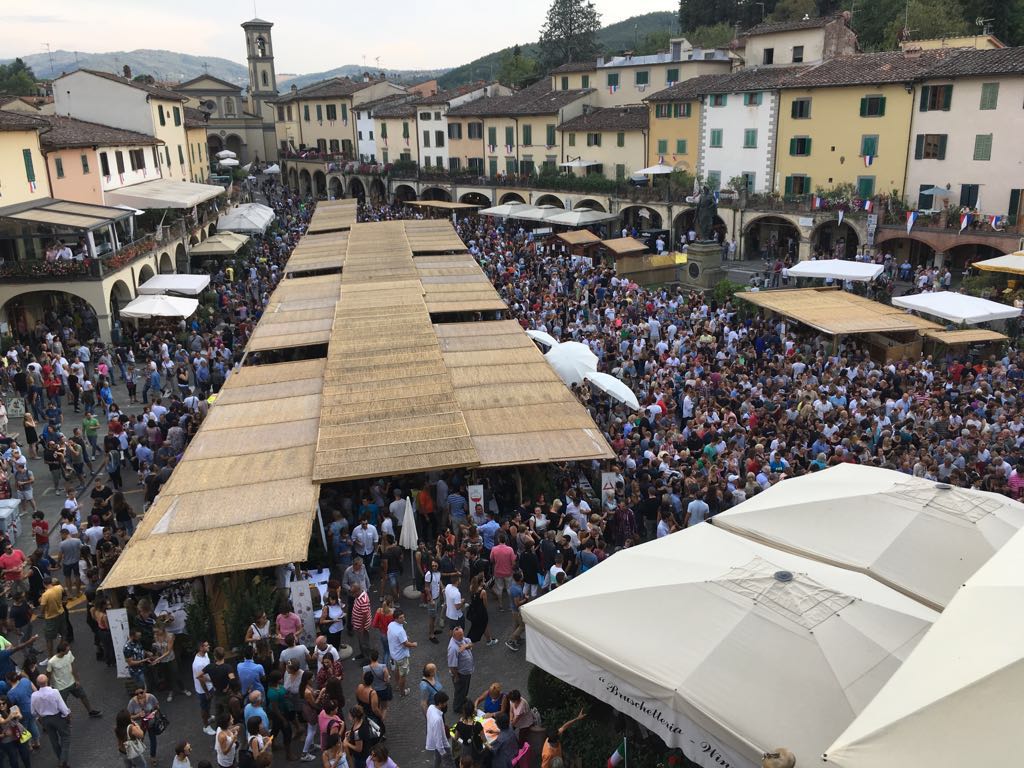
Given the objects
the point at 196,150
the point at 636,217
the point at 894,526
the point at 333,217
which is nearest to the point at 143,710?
the point at 894,526

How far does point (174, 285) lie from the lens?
2975 cm

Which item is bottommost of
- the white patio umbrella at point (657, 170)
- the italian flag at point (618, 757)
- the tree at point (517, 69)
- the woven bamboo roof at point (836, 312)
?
the italian flag at point (618, 757)

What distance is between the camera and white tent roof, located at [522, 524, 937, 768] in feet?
23.6

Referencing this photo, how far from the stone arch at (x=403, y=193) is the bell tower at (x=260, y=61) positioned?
29.8 metres

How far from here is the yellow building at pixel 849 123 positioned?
36250 mm

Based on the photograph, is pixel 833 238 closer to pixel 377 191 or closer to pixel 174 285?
pixel 174 285

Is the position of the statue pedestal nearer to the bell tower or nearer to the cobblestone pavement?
the cobblestone pavement

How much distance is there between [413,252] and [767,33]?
26349mm

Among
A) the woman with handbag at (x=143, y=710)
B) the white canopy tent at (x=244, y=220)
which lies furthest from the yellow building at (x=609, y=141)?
the woman with handbag at (x=143, y=710)

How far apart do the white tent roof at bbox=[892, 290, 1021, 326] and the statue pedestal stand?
853 cm

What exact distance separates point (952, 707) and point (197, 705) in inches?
357

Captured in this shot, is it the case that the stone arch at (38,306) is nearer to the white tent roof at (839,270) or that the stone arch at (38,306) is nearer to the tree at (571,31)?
the white tent roof at (839,270)

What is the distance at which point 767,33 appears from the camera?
46625 millimetres

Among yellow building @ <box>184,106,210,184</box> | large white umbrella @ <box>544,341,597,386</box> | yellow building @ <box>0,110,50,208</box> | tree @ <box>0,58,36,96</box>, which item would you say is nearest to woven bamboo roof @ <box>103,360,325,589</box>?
large white umbrella @ <box>544,341,597,386</box>
